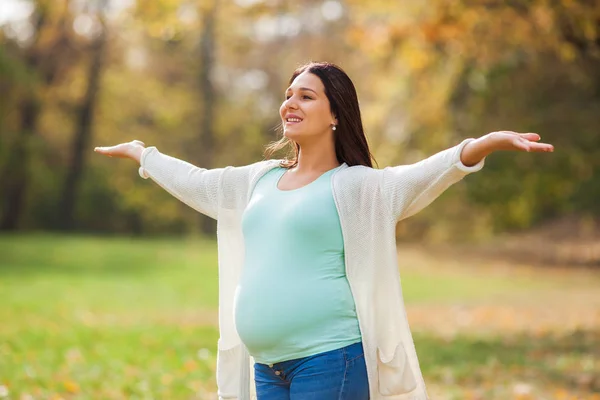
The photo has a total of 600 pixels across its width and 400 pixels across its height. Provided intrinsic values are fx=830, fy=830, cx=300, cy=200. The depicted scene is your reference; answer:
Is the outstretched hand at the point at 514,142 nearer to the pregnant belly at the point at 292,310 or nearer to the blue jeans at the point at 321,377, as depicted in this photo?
the pregnant belly at the point at 292,310

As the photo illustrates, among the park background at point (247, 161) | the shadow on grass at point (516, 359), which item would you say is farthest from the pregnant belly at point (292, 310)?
the shadow on grass at point (516, 359)

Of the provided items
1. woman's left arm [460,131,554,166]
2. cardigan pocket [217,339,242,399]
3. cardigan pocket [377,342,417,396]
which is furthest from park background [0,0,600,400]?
woman's left arm [460,131,554,166]

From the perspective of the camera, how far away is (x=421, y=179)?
3.04m

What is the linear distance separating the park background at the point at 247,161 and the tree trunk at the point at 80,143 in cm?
10

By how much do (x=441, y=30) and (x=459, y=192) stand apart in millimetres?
9352

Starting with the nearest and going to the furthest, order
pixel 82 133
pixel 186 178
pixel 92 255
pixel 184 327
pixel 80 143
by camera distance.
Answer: pixel 186 178, pixel 184 327, pixel 92 255, pixel 80 143, pixel 82 133

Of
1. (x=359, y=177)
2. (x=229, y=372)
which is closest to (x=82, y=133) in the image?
(x=229, y=372)

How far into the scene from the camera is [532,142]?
284 cm

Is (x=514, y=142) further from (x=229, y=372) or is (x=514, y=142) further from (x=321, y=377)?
(x=229, y=372)

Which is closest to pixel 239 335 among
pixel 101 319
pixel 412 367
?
pixel 412 367

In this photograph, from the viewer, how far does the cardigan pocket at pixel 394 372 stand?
319cm

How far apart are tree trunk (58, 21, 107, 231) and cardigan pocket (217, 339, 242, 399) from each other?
28.7m

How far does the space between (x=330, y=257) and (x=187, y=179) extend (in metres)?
0.83

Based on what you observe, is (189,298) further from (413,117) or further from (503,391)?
(503,391)
